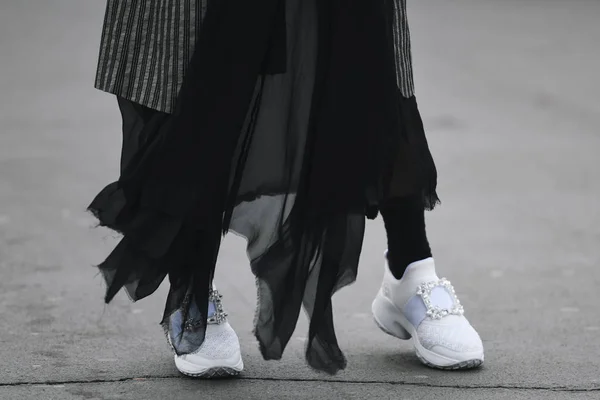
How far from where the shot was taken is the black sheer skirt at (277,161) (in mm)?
1701

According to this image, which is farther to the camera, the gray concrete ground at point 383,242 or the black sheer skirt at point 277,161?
the gray concrete ground at point 383,242

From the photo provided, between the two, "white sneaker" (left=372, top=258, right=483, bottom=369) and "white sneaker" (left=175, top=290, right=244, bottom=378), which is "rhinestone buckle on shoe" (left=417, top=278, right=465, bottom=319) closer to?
"white sneaker" (left=372, top=258, right=483, bottom=369)

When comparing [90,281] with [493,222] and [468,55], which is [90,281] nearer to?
[493,222]

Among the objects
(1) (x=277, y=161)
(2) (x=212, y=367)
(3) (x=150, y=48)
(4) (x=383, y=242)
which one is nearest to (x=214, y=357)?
(2) (x=212, y=367)

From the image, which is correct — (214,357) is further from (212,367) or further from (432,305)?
(432,305)

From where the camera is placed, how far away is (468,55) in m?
7.02

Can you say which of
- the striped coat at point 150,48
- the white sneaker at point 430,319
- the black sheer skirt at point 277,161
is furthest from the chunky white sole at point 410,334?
the striped coat at point 150,48

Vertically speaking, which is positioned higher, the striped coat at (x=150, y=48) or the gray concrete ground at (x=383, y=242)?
the striped coat at (x=150, y=48)

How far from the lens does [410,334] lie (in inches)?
82.5

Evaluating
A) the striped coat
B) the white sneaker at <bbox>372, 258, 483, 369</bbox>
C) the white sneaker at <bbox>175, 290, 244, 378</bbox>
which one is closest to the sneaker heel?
the white sneaker at <bbox>372, 258, 483, 369</bbox>

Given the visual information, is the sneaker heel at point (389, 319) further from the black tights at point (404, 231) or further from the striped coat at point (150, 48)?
the striped coat at point (150, 48)

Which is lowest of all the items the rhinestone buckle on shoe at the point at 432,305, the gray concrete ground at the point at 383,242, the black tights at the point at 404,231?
the gray concrete ground at the point at 383,242

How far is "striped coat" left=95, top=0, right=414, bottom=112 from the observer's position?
180 cm

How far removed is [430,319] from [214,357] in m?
0.44
